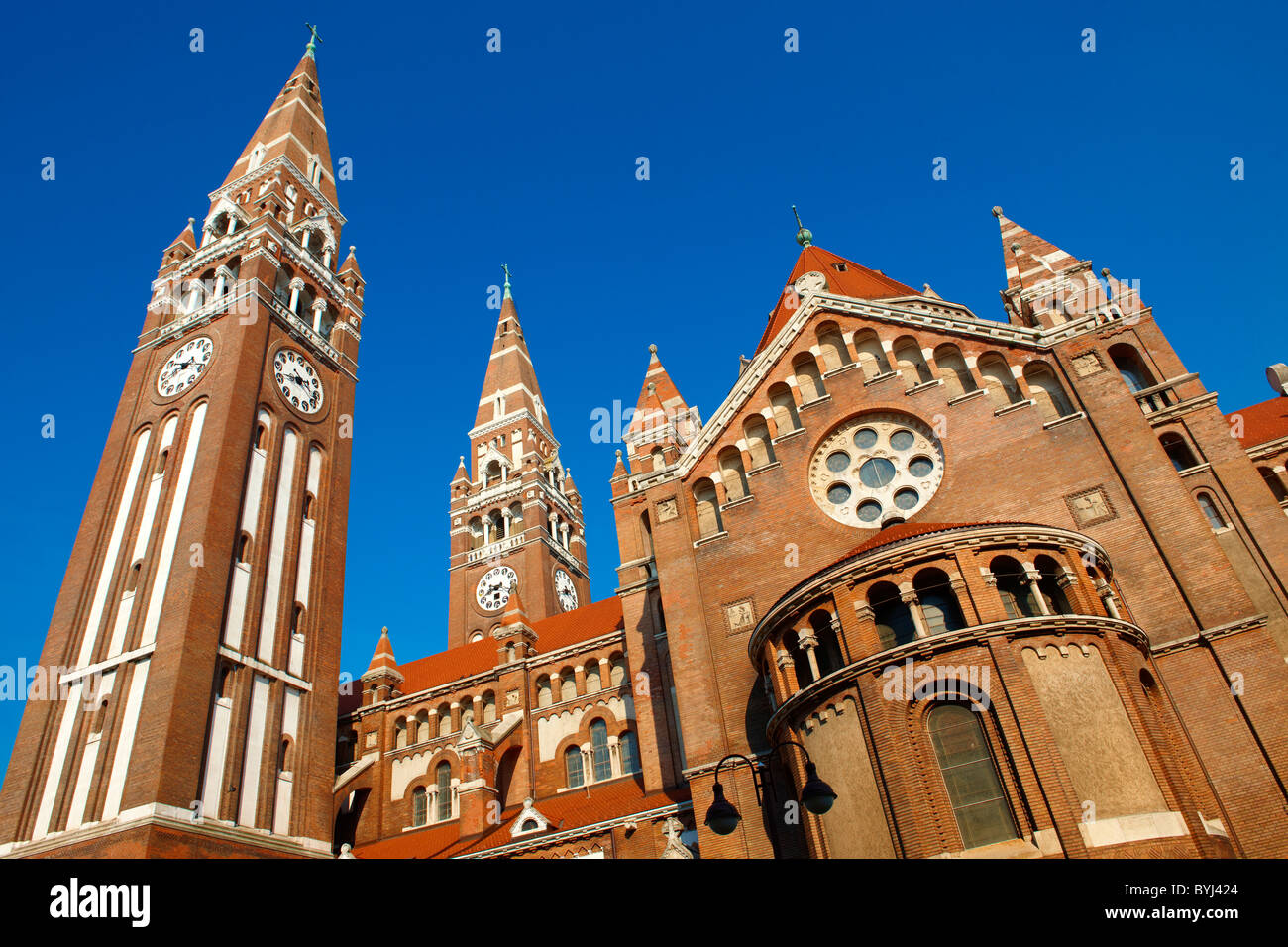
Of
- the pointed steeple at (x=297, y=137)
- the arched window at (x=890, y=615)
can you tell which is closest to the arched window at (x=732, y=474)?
the arched window at (x=890, y=615)

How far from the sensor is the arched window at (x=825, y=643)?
65.6ft

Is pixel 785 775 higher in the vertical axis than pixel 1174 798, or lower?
higher

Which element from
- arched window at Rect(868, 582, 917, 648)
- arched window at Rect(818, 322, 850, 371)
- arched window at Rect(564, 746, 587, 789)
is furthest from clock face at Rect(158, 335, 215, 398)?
arched window at Rect(868, 582, 917, 648)

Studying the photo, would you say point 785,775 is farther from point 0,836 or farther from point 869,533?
point 0,836

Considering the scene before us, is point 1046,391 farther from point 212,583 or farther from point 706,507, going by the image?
point 212,583

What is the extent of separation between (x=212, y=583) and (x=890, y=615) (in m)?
22.1

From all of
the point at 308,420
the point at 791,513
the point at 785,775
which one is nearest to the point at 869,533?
the point at 791,513

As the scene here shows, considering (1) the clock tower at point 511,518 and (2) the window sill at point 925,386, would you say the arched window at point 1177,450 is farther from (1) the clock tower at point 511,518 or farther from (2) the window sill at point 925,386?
(1) the clock tower at point 511,518

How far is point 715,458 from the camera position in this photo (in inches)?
1046

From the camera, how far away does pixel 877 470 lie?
24.2 m
